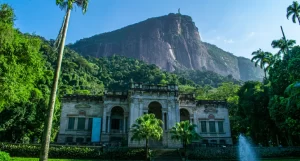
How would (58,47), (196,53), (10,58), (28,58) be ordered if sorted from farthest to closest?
(196,53) < (28,58) < (10,58) < (58,47)

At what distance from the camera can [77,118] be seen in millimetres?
37438

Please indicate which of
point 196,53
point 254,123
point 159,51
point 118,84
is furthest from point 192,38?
point 254,123

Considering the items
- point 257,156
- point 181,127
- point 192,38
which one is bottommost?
point 257,156

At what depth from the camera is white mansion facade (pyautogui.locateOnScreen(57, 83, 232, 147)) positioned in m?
35.1

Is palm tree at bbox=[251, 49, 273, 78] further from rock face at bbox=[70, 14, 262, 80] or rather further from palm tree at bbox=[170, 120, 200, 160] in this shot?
rock face at bbox=[70, 14, 262, 80]

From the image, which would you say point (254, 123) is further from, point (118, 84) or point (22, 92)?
point (118, 84)

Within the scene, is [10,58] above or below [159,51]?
below

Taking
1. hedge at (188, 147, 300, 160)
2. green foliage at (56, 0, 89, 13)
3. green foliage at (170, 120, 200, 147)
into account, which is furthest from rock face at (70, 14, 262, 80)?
green foliage at (56, 0, 89, 13)

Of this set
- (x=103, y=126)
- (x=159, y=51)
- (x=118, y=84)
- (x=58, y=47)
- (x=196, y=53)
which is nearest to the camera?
A: (x=58, y=47)

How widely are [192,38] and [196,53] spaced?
18.2 m

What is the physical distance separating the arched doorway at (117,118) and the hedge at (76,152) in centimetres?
1098

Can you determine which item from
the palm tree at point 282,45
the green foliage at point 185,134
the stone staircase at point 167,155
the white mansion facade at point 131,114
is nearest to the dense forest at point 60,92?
the palm tree at point 282,45

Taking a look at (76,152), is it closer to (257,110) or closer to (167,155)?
(167,155)

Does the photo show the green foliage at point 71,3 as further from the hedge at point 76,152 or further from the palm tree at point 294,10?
the palm tree at point 294,10
